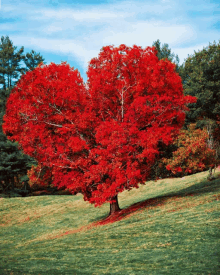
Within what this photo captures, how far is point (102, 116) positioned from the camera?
1780 cm

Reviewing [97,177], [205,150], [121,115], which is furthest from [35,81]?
[205,150]

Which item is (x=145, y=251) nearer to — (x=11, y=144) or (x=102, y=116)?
(x=102, y=116)

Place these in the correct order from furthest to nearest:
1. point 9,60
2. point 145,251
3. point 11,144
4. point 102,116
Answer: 1. point 9,60
2. point 11,144
3. point 102,116
4. point 145,251

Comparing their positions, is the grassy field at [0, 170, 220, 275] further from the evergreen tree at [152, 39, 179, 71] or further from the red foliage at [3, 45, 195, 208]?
the evergreen tree at [152, 39, 179, 71]

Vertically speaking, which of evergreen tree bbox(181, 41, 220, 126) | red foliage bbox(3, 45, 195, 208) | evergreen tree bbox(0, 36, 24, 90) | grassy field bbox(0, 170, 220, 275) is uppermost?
evergreen tree bbox(0, 36, 24, 90)

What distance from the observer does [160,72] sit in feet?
58.8

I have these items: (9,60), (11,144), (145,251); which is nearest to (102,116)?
(145,251)

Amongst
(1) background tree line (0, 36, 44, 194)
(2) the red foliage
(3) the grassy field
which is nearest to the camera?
(3) the grassy field

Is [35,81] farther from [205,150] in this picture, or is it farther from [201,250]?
[205,150]

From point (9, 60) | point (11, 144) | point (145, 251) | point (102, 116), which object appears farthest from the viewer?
point (9, 60)

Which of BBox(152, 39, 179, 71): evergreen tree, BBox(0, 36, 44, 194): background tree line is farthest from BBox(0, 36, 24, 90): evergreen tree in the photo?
BBox(152, 39, 179, 71): evergreen tree

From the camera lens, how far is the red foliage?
16922 mm

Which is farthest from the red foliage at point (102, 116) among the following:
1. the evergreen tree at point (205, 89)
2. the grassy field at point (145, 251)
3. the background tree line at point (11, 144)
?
the evergreen tree at point (205, 89)

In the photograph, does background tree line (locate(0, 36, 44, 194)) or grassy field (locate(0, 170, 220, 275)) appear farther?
Result: background tree line (locate(0, 36, 44, 194))
